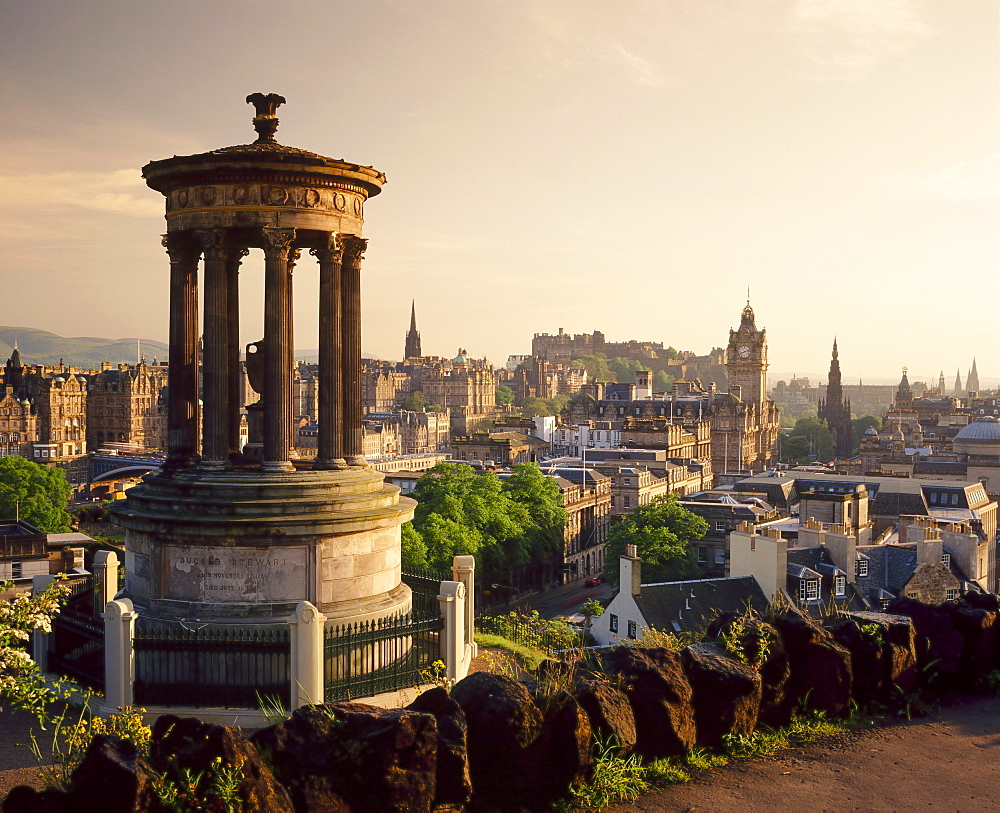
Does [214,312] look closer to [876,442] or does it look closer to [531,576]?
[531,576]

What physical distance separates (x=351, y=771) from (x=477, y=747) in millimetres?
1210

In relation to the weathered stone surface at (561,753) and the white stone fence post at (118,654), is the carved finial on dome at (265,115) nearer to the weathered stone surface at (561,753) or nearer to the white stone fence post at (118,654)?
the white stone fence post at (118,654)

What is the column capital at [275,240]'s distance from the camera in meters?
17.3

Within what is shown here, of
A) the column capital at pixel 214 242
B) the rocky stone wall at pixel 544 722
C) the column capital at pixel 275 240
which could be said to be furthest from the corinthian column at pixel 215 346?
the rocky stone wall at pixel 544 722

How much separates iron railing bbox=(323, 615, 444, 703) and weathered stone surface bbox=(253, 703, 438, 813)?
6.81 meters

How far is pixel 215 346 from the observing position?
17.7m

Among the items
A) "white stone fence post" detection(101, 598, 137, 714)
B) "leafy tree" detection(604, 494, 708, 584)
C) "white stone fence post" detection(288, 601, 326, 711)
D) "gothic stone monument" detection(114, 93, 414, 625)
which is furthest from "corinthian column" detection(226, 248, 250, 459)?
"leafy tree" detection(604, 494, 708, 584)

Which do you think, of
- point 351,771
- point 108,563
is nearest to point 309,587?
point 108,563

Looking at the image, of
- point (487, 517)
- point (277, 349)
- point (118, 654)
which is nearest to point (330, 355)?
point (277, 349)

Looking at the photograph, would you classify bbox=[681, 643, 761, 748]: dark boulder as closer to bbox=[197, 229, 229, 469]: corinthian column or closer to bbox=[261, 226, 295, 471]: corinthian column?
bbox=[261, 226, 295, 471]: corinthian column

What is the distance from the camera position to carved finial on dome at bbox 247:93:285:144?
59.8ft

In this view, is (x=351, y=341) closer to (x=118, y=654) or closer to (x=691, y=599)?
(x=118, y=654)

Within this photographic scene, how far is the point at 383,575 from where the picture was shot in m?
17.8

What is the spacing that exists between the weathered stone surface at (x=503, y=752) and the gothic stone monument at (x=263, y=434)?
7.85 meters
